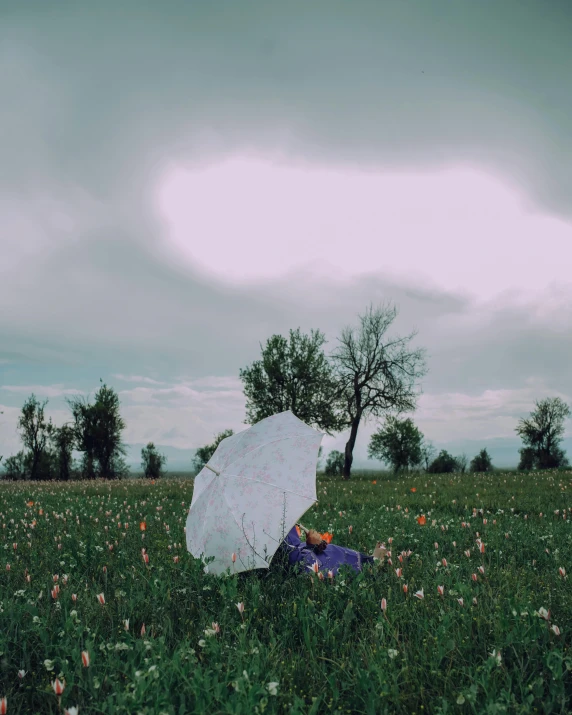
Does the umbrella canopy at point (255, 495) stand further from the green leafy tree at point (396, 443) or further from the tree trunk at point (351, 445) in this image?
the green leafy tree at point (396, 443)

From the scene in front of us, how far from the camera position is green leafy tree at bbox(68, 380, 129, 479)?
2366 inches

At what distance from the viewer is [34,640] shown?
3.96 m

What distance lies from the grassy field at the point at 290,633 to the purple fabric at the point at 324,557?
10.8 inches

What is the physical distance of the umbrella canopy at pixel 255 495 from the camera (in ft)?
15.4

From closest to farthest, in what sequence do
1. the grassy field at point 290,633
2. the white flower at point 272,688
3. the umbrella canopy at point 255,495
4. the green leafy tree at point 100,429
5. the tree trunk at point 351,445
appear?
the white flower at point 272,688 < the grassy field at point 290,633 < the umbrella canopy at point 255,495 < the tree trunk at point 351,445 < the green leafy tree at point 100,429

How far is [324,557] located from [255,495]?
4.74ft

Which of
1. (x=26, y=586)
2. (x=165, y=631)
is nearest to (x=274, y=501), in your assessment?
(x=165, y=631)

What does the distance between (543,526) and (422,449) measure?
75.7m

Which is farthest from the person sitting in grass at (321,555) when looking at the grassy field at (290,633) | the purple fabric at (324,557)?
the grassy field at (290,633)

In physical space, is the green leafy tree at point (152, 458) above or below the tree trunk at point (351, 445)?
below

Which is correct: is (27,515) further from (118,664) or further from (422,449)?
(422,449)

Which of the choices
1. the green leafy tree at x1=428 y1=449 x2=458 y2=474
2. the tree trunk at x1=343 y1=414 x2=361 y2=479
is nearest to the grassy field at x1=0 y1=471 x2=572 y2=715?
the tree trunk at x1=343 y1=414 x2=361 y2=479

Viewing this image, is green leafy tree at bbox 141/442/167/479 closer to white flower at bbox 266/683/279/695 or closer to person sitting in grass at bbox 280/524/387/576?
person sitting in grass at bbox 280/524/387/576

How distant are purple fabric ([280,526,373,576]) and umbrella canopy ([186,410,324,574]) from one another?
991mm
